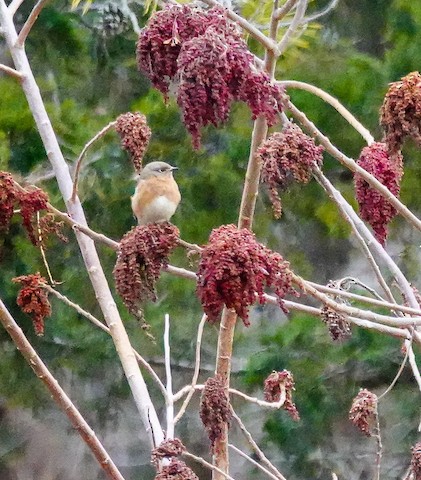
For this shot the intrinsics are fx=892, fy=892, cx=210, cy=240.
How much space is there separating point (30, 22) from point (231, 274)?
785 millimetres

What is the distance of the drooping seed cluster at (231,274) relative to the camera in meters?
0.84

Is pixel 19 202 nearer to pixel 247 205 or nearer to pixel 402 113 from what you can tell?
pixel 247 205

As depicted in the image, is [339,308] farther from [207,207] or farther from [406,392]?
[406,392]

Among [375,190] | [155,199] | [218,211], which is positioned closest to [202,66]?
[375,190]

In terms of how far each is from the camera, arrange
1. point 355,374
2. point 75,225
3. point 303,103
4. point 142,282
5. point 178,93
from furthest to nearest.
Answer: point 355,374, point 303,103, point 75,225, point 142,282, point 178,93

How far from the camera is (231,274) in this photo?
84 cm

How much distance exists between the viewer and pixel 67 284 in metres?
2.86

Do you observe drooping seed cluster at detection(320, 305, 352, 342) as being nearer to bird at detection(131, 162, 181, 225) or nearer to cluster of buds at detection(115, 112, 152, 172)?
cluster of buds at detection(115, 112, 152, 172)

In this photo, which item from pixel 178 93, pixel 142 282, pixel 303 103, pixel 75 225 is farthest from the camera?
pixel 303 103

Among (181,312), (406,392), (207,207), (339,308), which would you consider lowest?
(406,392)

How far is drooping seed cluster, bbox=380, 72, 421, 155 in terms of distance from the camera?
1.00m

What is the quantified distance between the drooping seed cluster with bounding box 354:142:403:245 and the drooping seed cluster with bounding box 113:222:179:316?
280mm

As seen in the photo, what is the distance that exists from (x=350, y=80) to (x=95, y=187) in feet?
2.76

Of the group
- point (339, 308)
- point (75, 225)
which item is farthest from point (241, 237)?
point (75, 225)
